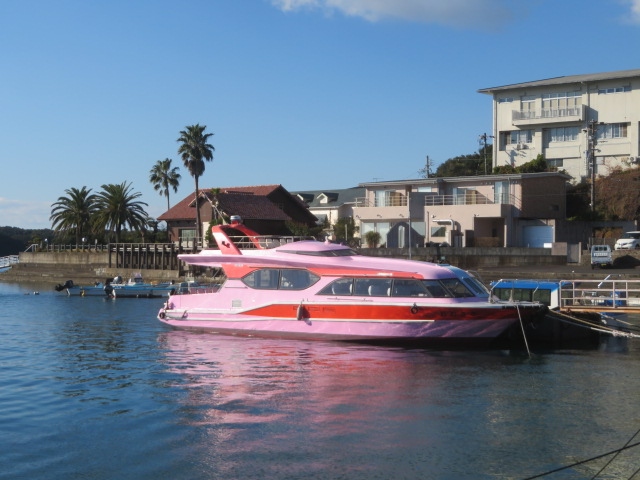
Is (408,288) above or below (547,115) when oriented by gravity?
below

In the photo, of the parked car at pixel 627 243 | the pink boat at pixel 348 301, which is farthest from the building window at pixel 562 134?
the pink boat at pixel 348 301

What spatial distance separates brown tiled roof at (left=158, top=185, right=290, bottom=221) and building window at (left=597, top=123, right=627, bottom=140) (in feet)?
99.0

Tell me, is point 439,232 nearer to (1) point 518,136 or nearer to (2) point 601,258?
(2) point 601,258

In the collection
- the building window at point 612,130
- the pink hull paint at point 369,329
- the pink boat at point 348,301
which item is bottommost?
the pink hull paint at point 369,329

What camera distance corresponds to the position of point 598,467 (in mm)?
12727

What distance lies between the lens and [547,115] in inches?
2719

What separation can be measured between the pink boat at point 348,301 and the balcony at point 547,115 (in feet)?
151

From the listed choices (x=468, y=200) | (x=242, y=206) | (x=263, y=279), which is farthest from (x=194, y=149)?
(x=263, y=279)

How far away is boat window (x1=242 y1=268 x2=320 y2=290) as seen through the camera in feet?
87.5

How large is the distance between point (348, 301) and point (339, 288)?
591 millimetres

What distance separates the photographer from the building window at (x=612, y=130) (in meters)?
65.8

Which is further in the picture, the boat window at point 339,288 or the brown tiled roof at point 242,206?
the brown tiled roof at point 242,206

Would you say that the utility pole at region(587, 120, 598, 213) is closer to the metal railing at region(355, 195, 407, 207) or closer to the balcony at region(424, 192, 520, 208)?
the balcony at region(424, 192, 520, 208)

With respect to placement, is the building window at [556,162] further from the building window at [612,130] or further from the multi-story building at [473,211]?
the multi-story building at [473,211]
